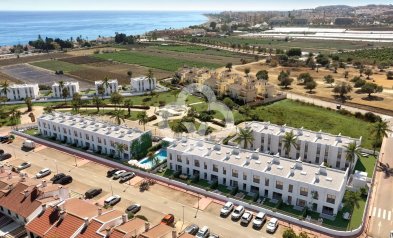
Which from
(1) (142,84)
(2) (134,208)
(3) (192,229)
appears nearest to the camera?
(3) (192,229)

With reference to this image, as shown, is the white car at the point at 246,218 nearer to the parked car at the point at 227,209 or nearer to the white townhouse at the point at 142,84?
the parked car at the point at 227,209

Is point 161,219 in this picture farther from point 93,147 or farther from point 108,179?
point 93,147

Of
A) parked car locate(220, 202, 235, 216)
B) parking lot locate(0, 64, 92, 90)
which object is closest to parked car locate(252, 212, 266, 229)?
parked car locate(220, 202, 235, 216)

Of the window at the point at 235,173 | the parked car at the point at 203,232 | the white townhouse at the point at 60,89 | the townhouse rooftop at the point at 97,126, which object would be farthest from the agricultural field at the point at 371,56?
the parked car at the point at 203,232

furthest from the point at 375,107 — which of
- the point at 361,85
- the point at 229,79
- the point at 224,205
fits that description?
the point at 224,205

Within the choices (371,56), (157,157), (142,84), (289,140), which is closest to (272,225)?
(289,140)

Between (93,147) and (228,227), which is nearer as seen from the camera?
(228,227)

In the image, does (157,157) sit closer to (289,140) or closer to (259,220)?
(289,140)
